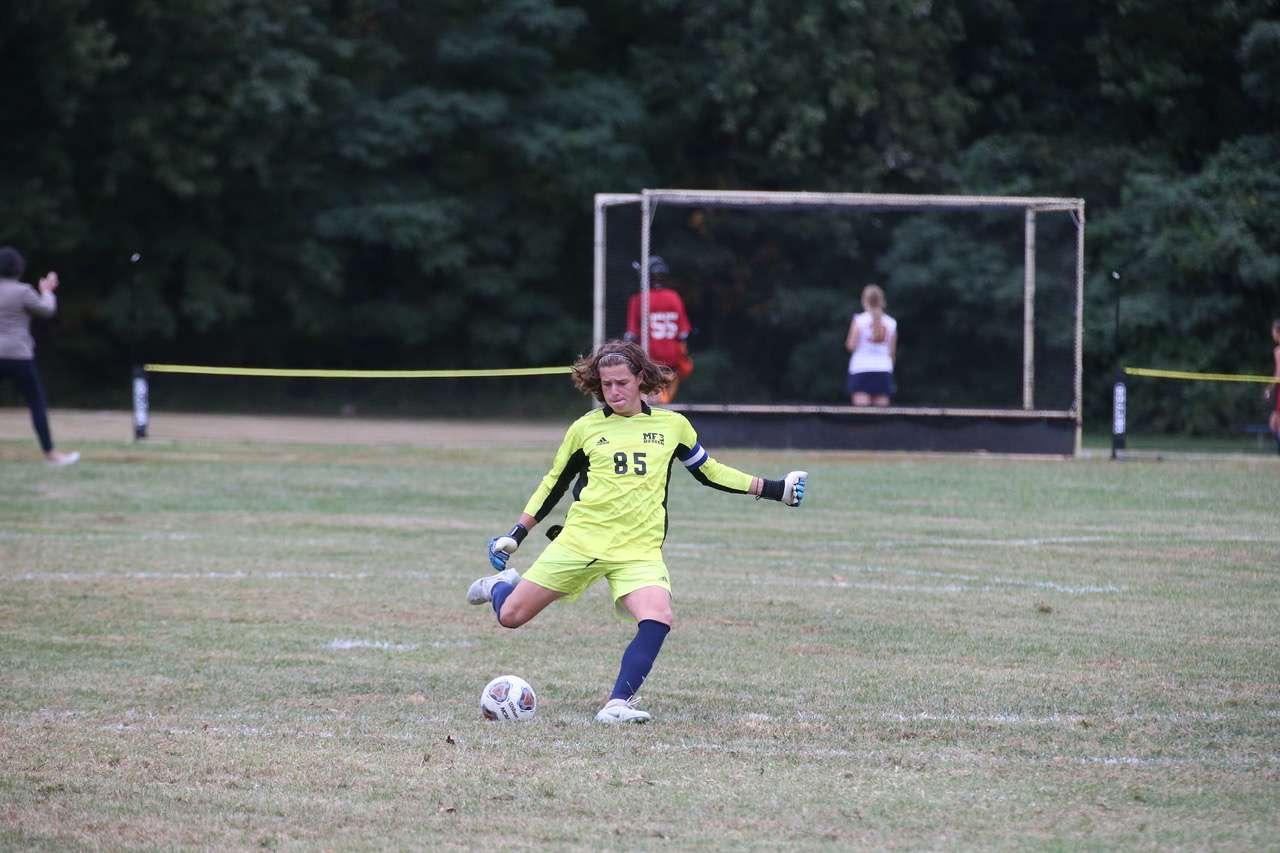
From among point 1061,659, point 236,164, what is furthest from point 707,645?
point 236,164

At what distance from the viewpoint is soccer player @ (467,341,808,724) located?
684 centimetres

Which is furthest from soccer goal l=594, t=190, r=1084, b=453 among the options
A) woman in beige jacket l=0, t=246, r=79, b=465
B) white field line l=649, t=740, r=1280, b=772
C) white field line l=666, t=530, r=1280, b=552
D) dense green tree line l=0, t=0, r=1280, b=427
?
white field line l=649, t=740, r=1280, b=772

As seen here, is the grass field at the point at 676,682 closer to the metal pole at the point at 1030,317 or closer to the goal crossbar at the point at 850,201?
the metal pole at the point at 1030,317

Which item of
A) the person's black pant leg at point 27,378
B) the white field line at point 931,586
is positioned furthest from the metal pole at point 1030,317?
the person's black pant leg at point 27,378

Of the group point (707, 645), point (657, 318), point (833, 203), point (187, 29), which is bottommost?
point (707, 645)

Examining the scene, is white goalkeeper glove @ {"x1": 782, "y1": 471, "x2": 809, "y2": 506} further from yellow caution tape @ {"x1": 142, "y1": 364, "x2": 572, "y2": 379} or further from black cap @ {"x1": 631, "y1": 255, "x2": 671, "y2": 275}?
black cap @ {"x1": 631, "y1": 255, "x2": 671, "y2": 275}

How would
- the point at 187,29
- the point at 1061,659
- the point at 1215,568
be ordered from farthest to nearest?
1. the point at 187,29
2. the point at 1215,568
3. the point at 1061,659

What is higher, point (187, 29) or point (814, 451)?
point (187, 29)

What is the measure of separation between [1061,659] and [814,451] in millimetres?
11241

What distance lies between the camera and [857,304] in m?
22.4

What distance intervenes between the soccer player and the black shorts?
12162 millimetres

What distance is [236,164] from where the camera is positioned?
26531mm

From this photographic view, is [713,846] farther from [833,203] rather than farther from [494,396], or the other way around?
[494,396]

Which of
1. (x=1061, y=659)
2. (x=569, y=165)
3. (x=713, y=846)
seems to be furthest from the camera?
(x=569, y=165)
